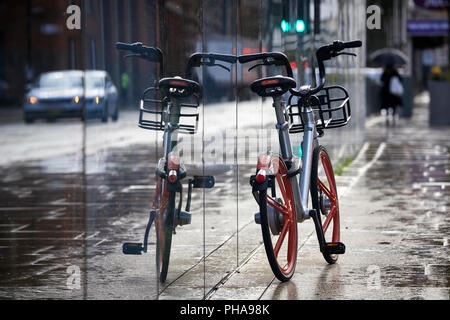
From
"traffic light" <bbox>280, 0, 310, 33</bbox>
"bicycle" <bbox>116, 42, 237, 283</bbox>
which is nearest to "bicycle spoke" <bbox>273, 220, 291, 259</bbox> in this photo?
"bicycle" <bbox>116, 42, 237, 283</bbox>

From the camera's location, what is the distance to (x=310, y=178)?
6.80 m

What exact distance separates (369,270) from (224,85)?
1.66m

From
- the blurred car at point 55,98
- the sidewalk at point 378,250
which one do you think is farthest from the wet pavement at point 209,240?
the blurred car at point 55,98

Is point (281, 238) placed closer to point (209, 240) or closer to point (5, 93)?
point (209, 240)

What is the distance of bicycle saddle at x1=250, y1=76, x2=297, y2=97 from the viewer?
6203 mm

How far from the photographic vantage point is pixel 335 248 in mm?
6664

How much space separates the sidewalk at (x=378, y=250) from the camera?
19.8 feet

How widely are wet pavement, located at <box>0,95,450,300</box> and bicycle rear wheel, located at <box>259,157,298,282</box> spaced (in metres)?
0.12

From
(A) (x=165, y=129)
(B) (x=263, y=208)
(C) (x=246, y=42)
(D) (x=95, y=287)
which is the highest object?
(C) (x=246, y=42)

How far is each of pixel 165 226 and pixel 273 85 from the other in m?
1.12

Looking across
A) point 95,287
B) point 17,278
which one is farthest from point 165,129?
point 17,278

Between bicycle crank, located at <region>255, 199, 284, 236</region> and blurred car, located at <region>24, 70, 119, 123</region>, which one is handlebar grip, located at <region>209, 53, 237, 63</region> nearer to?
bicycle crank, located at <region>255, 199, 284, 236</region>

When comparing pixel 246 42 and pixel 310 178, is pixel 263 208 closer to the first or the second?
pixel 310 178

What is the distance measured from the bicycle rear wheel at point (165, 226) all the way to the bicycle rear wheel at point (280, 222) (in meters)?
0.52
